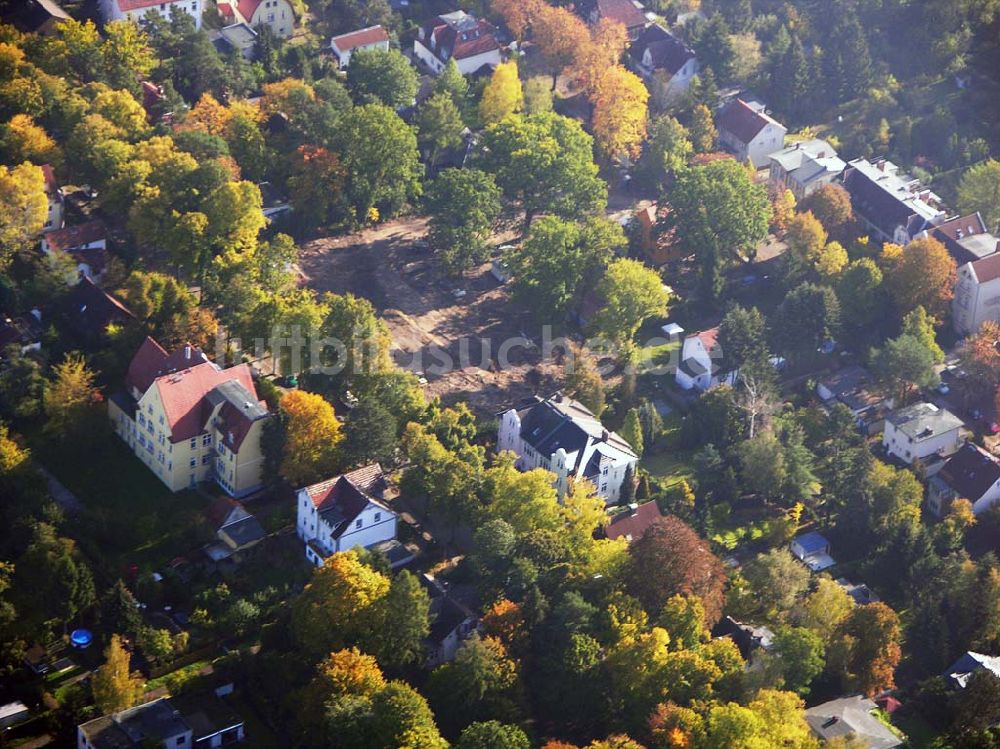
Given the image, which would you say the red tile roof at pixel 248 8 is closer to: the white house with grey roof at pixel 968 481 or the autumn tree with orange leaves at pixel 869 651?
the white house with grey roof at pixel 968 481

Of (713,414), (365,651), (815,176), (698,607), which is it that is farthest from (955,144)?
(365,651)

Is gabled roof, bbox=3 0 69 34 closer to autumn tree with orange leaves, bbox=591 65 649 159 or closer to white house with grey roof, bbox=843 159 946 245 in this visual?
Result: autumn tree with orange leaves, bbox=591 65 649 159

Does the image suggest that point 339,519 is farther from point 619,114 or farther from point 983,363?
point 619,114

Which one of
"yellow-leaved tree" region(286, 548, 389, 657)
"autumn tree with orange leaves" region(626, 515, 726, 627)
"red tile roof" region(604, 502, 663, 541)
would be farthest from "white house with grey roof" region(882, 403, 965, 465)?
"yellow-leaved tree" region(286, 548, 389, 657)

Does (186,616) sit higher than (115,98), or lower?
lower

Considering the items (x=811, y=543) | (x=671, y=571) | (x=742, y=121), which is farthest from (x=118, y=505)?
(x=742, y=121)

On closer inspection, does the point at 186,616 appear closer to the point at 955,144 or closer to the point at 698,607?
the point at 698,607

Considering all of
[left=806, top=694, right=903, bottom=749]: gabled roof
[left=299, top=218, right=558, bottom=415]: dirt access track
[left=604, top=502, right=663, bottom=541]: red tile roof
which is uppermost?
[left=604, top=502, right=663, bottom=541]: red tile roof
